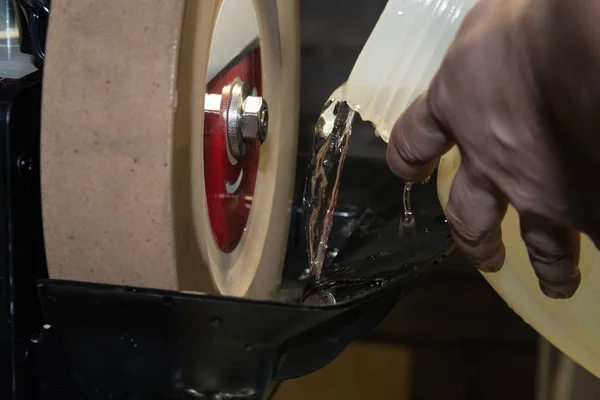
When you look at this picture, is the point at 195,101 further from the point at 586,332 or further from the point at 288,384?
the point at 288,384

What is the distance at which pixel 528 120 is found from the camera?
273mm

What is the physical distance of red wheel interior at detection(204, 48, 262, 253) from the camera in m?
0.49

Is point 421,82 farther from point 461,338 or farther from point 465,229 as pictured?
point 461,338

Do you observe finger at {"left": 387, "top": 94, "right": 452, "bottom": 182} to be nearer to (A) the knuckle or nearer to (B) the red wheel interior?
(A) the knuckle

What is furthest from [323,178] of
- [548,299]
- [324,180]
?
[548,299]

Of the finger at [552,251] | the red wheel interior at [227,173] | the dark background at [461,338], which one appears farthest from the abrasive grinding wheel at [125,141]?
Result: the dark background at [461,338]

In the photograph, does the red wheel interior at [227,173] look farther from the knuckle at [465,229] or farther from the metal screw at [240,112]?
the knuckle at [465,229]

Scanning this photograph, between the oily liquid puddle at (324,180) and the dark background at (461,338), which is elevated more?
the oily liquid puddle at (324,180)

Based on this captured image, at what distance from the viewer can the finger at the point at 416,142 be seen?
0.35m

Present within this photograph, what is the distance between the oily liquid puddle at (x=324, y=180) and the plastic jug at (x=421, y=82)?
0.20 feet

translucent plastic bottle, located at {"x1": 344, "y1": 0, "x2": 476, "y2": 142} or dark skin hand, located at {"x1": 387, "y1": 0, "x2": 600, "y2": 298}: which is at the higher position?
translucent plastic bottle, located at {"x1": 344, "y1": 0, "x2": 476, "y2": 142}

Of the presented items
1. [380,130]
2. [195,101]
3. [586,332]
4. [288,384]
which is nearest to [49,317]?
[195,101]

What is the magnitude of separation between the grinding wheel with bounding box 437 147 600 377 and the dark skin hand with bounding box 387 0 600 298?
105 mm

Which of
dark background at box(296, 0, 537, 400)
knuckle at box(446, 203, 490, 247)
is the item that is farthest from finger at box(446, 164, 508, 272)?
dark background at box(296, 0, 537, 400)
